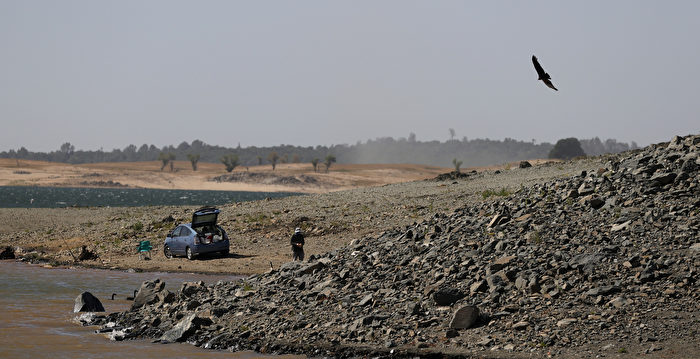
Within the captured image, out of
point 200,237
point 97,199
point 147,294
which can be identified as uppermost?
point 200,237

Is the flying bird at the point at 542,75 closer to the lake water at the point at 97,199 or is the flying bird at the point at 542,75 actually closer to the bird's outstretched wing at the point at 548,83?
the bird's outstretched wing at the point at 548,83

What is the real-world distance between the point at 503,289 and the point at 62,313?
12348 mm

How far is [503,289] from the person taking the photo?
16.1m

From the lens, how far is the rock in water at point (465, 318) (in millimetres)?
14766

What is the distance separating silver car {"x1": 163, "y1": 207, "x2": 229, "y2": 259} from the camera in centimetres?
3178

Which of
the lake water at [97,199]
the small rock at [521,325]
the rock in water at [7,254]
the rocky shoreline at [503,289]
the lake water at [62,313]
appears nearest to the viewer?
the rocky shoreline at [503,289]

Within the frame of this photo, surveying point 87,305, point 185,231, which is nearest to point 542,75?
point 87,305

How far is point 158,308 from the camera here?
19.4m

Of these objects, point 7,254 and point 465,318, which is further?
point 7,254

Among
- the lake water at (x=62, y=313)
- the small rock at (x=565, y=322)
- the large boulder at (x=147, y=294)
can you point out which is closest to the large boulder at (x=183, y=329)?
the lake water at (x=62, y=313)

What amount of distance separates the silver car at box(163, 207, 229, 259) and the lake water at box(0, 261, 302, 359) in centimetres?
292

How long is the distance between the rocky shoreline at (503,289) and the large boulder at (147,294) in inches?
1.4

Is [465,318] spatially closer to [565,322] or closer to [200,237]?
[565,322]

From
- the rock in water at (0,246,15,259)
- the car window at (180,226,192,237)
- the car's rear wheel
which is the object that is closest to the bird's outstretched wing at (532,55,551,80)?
the car window at (180,226,192,237)
